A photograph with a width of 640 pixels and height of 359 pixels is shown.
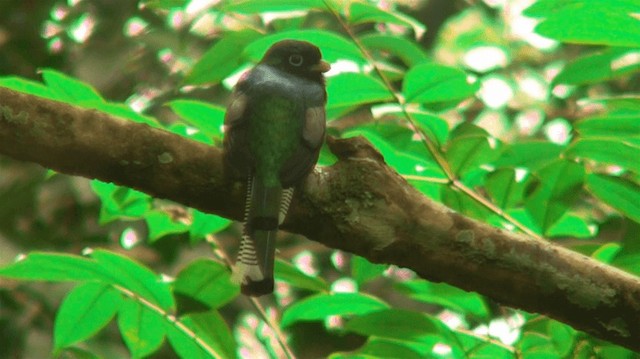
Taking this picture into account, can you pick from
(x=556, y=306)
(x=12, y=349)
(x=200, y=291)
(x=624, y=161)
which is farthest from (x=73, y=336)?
(x=12, y=349)

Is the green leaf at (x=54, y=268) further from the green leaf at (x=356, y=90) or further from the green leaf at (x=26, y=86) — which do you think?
the green leaf at (x=356, y=90)

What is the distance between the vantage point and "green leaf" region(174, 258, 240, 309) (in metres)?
1.96

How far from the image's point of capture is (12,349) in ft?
12.9

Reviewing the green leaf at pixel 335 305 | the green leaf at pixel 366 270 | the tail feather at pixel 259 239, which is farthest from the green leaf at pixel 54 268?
the green leaf at pixel 366 270

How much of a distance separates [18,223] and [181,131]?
2515mm

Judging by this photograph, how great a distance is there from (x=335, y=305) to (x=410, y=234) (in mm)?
295

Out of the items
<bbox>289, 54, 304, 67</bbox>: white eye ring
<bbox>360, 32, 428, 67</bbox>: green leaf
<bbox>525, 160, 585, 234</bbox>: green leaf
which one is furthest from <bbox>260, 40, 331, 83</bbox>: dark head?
<bbox>525, 160, 585, 234</bbox>: green leaf

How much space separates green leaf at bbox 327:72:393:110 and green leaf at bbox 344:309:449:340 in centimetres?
43

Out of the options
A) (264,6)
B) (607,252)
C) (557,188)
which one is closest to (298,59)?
(264,6)

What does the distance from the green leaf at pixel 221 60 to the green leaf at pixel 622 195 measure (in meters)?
0.77

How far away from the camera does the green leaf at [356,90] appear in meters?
1.99

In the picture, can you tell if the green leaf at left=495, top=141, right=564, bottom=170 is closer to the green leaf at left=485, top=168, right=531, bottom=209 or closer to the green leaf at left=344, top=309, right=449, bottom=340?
the green leaf at left=485, top=168, right=531, bottom=209

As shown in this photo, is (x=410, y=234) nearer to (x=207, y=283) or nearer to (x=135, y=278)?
(x=207, y=283)

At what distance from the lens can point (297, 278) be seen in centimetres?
206
